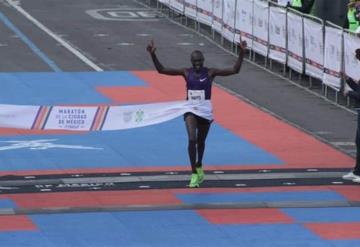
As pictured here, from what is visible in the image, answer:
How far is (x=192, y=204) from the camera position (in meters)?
16.6

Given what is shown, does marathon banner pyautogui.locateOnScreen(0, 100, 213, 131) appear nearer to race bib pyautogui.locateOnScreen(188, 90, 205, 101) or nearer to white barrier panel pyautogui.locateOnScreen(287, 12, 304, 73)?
race bib pyautogui.locateOnScreen(188, 90, 205, 101)

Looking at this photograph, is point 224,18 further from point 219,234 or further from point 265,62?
point 219,234

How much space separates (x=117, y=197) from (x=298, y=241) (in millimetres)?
3124

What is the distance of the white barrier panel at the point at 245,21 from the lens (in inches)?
1237

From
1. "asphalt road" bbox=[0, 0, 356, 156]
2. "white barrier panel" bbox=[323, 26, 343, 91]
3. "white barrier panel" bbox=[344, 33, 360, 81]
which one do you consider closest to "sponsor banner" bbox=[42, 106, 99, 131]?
"asphalt road" bbox=[0, 0, 356, 156]

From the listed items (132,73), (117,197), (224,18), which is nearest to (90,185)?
(117,197)

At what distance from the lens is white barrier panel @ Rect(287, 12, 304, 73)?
91.6ft

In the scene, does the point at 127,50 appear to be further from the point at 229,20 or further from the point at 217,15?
the point at 217,15

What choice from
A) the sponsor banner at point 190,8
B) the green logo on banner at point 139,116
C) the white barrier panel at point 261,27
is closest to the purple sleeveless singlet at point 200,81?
the green logo on banner at point 139,116

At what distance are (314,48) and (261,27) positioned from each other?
3.68 metres

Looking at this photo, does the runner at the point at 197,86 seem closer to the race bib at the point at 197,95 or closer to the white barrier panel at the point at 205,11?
the race bib at the point at 197,95

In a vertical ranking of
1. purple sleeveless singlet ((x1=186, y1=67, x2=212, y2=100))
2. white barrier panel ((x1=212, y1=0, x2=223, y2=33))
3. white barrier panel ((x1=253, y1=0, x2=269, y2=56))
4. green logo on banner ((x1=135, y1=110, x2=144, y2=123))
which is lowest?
white barrier panel ((x1=212, y1=0, x2=223, y2=33))

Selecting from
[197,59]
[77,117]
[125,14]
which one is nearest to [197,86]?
[197,59]

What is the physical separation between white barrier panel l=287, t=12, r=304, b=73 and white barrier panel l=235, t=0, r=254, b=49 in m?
2.78
